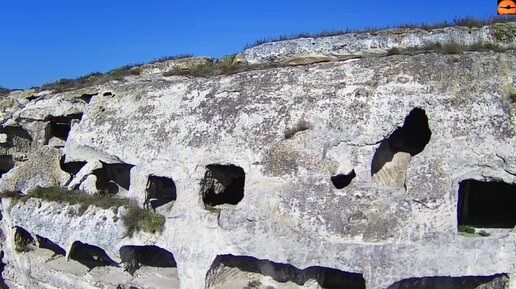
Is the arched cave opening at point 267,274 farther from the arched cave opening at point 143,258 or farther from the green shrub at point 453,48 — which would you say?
the green shrub at point 453,48

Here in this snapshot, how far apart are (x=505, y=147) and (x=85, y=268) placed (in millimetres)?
10497

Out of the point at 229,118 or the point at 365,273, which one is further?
the point at 229,118

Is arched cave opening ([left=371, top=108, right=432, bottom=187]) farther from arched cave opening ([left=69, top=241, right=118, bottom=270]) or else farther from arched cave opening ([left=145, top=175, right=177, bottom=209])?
arched cave opening ([left=69, top=241, right=118, bottom=270])

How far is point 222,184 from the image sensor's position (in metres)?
13.3

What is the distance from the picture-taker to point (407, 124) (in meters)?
12.4

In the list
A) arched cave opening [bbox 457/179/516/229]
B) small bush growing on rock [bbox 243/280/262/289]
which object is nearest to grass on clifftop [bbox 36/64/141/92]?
small bush growing on rock [bbox 243/280/262/289]

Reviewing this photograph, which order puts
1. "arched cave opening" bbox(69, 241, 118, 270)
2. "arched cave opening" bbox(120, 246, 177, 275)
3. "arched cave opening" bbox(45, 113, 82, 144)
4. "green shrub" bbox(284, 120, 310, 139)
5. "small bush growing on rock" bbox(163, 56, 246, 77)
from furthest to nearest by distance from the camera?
"arched cave opening" bbox(45, 113, 82, 144)
"small bush growing on rock" bbox(163, 56, 246, 77)
"arched cave opening" bbox(69, 241, 118, 270)
"arched cave opening" bbox(120, 246, 177, 275)
"green shrub" bbox(284, 120, 310, 139)

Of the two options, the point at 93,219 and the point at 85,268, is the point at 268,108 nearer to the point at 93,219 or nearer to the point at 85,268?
the point at 93,219

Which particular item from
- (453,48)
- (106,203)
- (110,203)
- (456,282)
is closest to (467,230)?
(456,282)

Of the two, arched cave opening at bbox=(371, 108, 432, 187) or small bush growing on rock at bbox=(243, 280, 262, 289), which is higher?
→ arched cave opening at bbox=(371, 108, 432, 187)

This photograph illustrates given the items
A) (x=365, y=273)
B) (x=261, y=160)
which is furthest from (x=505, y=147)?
(x=261, y=160)

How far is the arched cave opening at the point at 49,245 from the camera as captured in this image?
14.8 meters

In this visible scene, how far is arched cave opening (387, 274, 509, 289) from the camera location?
1014cm

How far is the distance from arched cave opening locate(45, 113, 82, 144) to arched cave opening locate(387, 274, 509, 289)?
36.0ft
